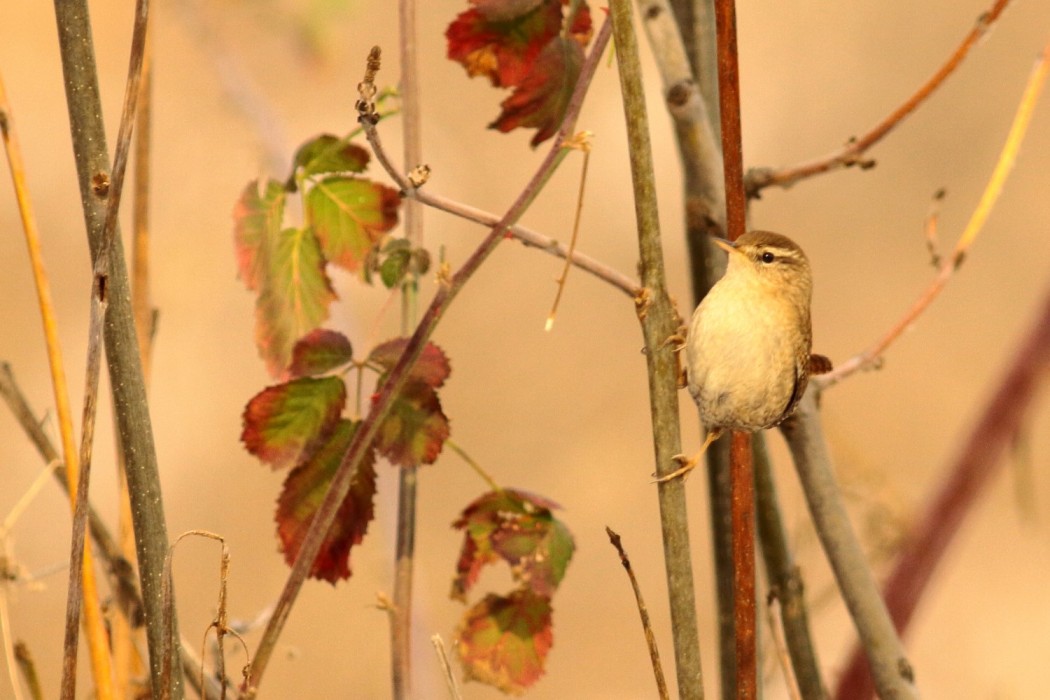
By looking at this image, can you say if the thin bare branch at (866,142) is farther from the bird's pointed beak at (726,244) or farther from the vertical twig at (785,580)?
the vertical twig at (785,580)

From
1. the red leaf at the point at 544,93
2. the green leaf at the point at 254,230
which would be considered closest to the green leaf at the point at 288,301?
the green leaf at the point at 254,230

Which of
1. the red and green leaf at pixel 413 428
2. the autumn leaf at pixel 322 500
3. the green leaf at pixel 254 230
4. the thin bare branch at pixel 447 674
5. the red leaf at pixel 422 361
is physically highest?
the green leaf at pixel 254 230

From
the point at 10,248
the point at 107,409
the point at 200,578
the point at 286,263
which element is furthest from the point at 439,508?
the point at 286,263

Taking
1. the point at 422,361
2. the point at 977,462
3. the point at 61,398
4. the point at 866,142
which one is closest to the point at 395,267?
the point at 422,361

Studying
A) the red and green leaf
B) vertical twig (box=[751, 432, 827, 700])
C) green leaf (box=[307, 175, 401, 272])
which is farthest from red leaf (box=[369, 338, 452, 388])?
vertical twig (box=[751, 432, 827, 700])

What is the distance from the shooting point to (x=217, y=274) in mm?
4863

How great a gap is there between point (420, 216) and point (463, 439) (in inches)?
144

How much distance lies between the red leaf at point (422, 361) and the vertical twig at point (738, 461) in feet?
0.97

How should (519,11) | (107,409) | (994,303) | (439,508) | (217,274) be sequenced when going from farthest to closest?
(994,303)
(217,274)
(439,508)
(107,409)
(519,11)

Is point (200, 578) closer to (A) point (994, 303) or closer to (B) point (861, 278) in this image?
(B) point (861, 278)

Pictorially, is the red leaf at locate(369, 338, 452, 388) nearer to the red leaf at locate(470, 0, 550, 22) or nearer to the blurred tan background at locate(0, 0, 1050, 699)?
the red leaf at locate(470, 0, 550, 22)

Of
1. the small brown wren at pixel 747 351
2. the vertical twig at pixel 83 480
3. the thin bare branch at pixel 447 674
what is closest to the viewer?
the vertical twig at pixel 83 480

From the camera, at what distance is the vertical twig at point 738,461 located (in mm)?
896

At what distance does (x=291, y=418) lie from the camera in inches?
44.2
